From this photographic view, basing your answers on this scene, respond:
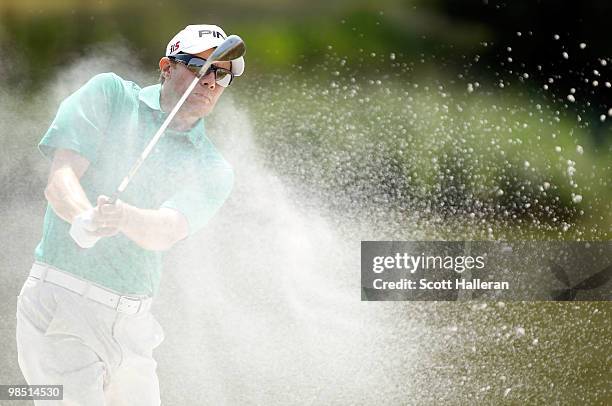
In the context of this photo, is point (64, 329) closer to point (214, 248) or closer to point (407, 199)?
point (214, 248)

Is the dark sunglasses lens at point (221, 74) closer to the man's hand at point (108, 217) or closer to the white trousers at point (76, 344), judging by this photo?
the man's hand at point (108, 217)

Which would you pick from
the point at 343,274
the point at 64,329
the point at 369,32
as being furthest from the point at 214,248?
the point at 369,32

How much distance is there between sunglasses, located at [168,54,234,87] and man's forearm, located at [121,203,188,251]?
1.30 ft

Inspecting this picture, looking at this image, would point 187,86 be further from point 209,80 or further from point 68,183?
point 68,183

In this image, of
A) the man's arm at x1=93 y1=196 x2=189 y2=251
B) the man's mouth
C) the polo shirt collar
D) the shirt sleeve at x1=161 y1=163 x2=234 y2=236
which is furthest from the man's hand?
the man's mouth

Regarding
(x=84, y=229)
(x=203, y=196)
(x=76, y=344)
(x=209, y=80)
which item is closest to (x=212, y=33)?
(x=209, y=80)

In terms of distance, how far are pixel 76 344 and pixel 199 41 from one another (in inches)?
35.1

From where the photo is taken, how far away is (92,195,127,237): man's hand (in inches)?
77.8

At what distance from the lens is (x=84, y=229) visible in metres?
1.97

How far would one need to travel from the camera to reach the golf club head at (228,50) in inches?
88.4

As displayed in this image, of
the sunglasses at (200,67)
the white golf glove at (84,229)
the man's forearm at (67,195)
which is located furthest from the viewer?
the sunglasses at (200,67)

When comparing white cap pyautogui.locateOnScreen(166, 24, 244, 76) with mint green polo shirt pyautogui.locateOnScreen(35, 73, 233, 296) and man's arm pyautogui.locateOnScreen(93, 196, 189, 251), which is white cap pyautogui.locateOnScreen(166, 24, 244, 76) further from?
man's arm pyautogui.locateOnScreen(93, 196, 189, 251)

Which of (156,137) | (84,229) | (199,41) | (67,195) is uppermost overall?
(199,41)

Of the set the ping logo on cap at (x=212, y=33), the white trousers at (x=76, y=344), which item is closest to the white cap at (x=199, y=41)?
the ping logo on cap at (x=212, y=33)
